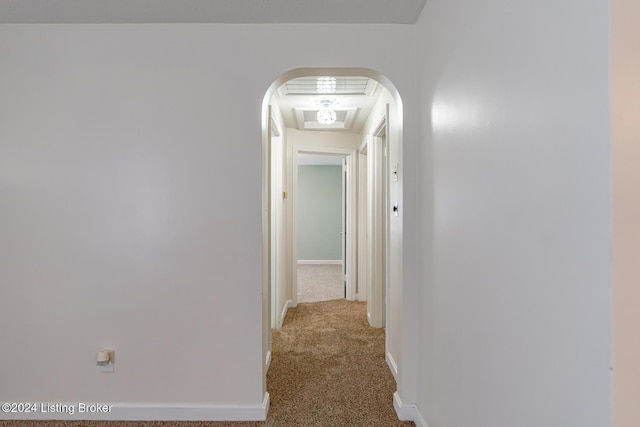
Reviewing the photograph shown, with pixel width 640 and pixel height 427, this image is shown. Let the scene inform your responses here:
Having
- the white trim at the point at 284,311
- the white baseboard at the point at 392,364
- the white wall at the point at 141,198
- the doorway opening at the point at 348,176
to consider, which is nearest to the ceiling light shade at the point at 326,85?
the doorway opening at the point at 348,176

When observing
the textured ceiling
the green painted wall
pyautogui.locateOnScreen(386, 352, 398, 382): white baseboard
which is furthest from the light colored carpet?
the textured ceiling

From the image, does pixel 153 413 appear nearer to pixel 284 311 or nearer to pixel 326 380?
pixel 326 380

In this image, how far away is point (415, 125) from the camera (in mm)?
2061

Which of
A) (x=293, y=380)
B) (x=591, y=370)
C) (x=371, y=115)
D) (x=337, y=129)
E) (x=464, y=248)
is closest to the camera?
(x=591, y=370)

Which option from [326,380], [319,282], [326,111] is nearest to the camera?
[326,380]

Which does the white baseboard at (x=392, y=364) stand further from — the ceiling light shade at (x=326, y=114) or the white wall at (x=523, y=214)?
the ceiling light shade at (x=326, y=114)

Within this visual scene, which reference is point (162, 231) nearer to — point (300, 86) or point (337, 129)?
point (300, 86)

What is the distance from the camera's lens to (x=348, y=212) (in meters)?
4.69

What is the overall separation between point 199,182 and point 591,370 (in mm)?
1954

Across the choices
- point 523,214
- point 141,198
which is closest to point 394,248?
point 523,214

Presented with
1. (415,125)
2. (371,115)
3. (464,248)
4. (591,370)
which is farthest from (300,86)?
(591,370)

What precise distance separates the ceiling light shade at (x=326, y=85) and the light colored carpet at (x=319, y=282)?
9.58 feet

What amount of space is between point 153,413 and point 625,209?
2.43m

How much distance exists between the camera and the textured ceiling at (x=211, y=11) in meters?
1.86
